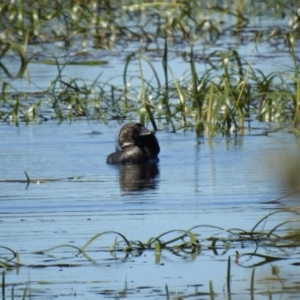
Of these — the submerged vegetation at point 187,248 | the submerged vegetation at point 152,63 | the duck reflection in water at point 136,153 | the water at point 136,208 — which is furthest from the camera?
the submerged vegetation at point 152,63

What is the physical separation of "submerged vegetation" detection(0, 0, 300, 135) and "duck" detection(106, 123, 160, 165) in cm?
28

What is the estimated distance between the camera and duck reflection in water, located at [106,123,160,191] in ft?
31.0

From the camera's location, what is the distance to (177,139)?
10.5 meters

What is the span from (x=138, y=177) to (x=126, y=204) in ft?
4.82

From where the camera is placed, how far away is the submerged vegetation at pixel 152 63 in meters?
10.8

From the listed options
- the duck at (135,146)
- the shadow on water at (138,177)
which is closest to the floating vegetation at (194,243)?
the shadow on water at (138,177)

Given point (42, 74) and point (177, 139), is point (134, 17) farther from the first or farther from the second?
point (177, 139)

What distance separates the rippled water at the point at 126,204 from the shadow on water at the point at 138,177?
11 millimetres

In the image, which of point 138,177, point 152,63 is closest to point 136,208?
point 138,177

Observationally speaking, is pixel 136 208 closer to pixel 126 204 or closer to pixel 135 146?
pixel 126 204

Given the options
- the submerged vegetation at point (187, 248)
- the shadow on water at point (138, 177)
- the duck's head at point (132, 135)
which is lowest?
the shadow on water at point (138, 177)

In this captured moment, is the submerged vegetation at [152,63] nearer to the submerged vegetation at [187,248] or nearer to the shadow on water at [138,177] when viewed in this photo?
the shadow on water at [138,177]

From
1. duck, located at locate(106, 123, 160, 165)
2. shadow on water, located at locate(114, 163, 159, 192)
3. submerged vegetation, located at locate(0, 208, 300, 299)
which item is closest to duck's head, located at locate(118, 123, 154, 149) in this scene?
duck, located at locate(106, 123, 160, 165)

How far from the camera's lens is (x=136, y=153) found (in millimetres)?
10133
